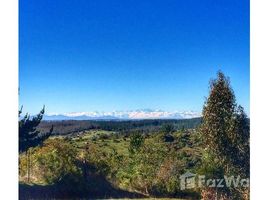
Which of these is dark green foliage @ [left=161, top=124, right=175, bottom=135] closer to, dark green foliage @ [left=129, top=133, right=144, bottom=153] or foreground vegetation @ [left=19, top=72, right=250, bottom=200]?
foreground vegetation @ [left=19, top=72, right=250, bottom=200]

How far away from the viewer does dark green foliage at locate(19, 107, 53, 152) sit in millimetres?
8219

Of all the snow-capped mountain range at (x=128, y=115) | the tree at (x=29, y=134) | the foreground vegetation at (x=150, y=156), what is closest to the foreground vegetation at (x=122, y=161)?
the foreground vegetation at (x=150, y=156)

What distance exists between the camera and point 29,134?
8375 millimetres

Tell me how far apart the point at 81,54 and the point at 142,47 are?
2.31ft

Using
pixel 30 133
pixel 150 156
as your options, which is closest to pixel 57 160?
pixel 30 133

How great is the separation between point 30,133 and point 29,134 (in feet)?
0.06

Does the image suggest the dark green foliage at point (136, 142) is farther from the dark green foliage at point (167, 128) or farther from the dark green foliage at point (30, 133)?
the dark green foliage at point (30, 133)

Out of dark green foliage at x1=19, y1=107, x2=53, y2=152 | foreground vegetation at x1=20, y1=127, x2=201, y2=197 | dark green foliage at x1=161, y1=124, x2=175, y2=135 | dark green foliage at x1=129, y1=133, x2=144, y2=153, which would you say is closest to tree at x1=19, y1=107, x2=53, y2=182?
dark green foliage at x1=19, y1=107, x2=53, y2=152

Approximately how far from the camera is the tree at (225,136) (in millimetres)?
8641

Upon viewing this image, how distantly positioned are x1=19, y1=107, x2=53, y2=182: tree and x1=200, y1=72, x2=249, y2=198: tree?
1.88 meters

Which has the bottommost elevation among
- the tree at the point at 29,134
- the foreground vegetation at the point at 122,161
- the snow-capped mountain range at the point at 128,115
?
the foreground vegetation at the point at 122,161

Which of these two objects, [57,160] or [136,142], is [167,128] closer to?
[136,142]

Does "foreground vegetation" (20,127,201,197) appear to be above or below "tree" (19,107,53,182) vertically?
below

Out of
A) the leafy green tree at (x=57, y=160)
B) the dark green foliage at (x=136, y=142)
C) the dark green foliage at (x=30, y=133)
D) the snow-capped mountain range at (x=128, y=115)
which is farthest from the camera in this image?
the dark green foliage at (x=136, y=142)
